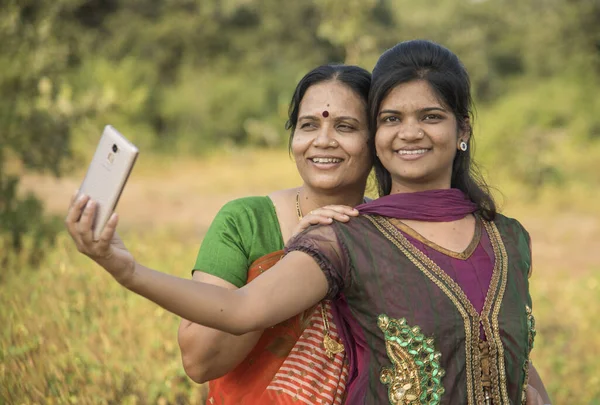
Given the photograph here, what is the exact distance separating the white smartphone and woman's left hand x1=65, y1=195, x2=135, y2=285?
0.01m

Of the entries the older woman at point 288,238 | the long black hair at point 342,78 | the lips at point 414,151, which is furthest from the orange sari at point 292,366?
the long black hair at point 342,78

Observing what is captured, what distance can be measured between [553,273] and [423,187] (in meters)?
5.99

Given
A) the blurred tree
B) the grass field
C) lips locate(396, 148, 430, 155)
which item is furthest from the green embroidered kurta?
the blurred tree

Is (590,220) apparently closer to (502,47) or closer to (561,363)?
(561,363)

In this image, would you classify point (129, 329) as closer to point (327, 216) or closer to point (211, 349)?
point (211, 349)

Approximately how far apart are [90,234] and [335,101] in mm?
1167

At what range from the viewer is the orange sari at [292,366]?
2354mm

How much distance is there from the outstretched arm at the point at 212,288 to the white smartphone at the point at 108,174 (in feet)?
0.07

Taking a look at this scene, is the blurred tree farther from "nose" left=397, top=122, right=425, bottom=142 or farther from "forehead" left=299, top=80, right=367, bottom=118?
"nose" left=397, top=122, right=425, bottom=142

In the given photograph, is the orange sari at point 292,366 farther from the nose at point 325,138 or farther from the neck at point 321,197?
the nose at point 325,138

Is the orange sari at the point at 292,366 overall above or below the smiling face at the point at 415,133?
below

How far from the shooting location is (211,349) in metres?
2.39

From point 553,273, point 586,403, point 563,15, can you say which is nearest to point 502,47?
point 563,15

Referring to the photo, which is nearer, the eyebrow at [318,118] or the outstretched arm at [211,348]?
the outstretched arm at [211,348]
